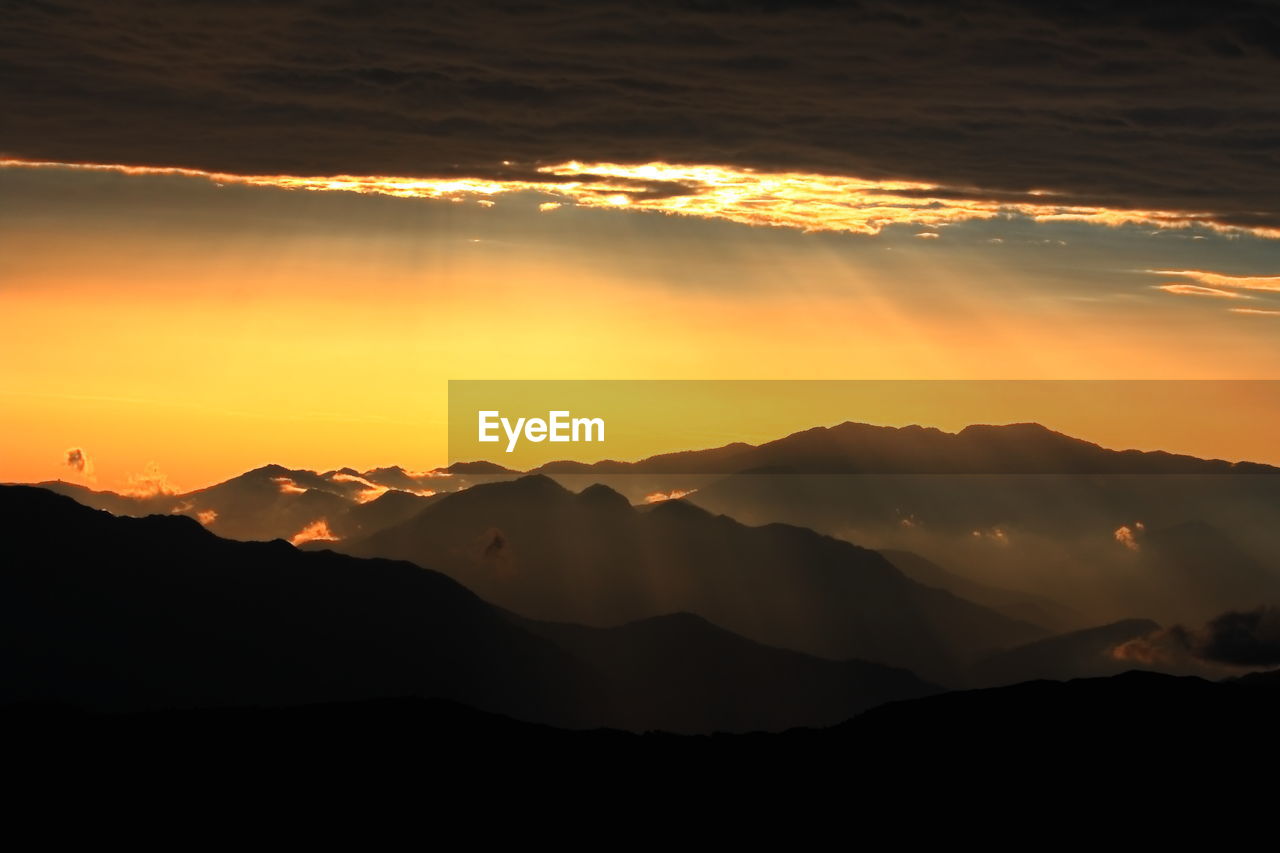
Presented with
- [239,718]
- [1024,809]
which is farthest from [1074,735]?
[239,718]

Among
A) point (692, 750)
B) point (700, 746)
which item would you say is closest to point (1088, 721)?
point (700, 746)

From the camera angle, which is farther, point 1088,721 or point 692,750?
point 1088,721

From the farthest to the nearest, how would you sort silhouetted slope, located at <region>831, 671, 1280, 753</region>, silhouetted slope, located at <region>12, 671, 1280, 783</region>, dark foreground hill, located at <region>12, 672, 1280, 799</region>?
silhouetted slope, located at <region>831, 671, 1280, 753</region> < silhouetted slope, located at <region>12, 671, 1280, 783</region> < dark foreground hill, located at <region>12, 672, 1280, 799</region>

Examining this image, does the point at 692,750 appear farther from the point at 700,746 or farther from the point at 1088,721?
the point at 1088,721

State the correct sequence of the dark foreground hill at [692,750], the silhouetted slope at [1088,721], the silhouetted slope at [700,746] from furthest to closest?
the silhouetted slope at [1088,721], the silhouetted slope at [700,746], the dark foreground hill at [692,750]

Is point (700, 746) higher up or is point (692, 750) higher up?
point (692, 750)

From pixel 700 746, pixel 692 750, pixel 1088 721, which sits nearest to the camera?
pixel 692 750

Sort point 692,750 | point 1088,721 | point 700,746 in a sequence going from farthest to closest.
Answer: point 1088,721 → point 700,746 → point 692,750

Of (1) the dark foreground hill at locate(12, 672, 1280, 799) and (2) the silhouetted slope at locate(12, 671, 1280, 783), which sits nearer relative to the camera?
(1) the dark foreground hill at locate(12, 672, 1280, 799)

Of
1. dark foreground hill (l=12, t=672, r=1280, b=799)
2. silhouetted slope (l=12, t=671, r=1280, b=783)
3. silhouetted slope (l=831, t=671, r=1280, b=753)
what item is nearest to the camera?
dark foreground hill (l=12, t=672, r=1280, b=799)

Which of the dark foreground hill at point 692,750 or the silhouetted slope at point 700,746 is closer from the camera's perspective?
the dark foreground hill at point 692,750

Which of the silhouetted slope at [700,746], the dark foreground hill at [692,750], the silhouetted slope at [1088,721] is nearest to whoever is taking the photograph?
the dark foreground hill at [692,750]

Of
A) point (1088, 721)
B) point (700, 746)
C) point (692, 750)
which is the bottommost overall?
point (700, 746)
